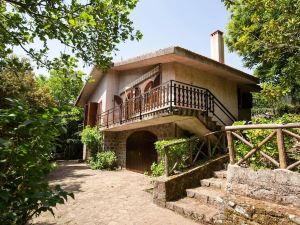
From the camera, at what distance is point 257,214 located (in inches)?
198

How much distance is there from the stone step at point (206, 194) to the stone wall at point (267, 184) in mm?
932

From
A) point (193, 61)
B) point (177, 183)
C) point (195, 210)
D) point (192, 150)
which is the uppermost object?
point (193, 61)

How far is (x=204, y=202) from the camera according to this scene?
22.2ft

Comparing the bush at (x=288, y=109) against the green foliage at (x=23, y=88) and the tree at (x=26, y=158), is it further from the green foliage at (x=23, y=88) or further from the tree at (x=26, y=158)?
the green foliage at (x=23, y=88)

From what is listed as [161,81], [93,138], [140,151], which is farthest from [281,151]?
[93,138]

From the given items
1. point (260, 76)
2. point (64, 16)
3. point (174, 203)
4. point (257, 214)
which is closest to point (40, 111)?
point (64, 16)

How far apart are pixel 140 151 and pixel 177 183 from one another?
6.60 metres

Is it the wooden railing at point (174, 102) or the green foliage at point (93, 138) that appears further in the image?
the green foliage at point (93, 138)

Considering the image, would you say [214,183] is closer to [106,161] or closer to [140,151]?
[140,151]

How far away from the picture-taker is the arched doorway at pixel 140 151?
13.1 m

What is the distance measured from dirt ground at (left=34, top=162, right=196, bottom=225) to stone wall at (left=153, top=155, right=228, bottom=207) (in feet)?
1.13

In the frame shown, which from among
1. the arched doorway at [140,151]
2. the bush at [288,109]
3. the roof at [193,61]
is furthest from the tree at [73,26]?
the bush at [288,109]

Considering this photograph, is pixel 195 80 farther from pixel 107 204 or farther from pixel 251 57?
pixel 107 204

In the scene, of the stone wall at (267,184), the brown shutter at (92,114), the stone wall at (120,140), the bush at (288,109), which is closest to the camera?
the stone wall at (267,184)
